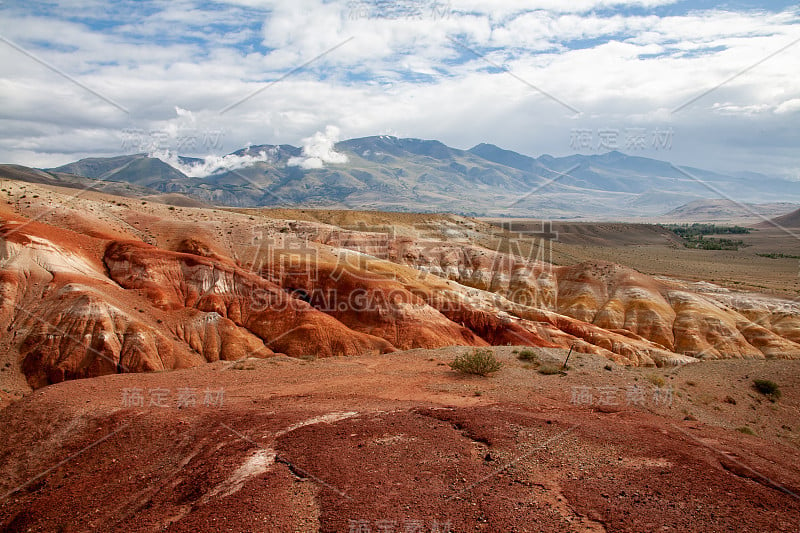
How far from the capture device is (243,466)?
11234 mm

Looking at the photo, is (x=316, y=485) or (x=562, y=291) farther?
(x=562, y=291)

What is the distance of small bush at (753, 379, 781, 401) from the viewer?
20000mm


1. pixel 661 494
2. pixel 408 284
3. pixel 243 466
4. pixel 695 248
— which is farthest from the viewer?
pixel 695 248

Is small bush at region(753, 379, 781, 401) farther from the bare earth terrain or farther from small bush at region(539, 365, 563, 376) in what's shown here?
small bush at region(539, 365, 563, 376)

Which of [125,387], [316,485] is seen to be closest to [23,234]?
[125,387]

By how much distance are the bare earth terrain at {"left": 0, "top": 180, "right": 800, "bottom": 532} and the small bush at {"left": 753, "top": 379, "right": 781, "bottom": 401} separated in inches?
14.2

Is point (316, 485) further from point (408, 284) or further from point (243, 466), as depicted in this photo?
point (408, 284)

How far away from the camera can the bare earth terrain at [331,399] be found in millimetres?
9586

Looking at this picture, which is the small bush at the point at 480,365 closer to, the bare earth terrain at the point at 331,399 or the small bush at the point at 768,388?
the bare earth terrain at the point at 331,399

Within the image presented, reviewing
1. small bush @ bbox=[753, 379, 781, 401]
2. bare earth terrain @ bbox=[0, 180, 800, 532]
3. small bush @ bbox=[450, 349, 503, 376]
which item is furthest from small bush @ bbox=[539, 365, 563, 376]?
small bush @ bbox=[753, 379, 781, 401]

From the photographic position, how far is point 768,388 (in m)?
20.4

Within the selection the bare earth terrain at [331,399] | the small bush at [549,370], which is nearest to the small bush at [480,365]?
the bare earth terrain at [331,399]

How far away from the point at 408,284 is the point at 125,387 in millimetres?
26117

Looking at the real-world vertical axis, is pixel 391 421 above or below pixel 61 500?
above
